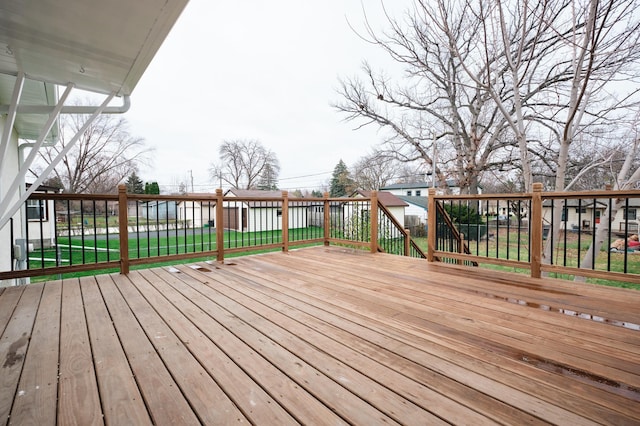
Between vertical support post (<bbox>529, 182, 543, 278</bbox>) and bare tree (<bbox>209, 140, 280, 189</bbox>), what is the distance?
2620 cm

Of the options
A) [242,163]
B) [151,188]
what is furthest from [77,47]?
[242,163]

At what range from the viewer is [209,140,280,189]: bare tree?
2678 centimetres

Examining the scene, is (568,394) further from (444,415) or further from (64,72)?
(64,72)

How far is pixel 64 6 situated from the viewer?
1604mm

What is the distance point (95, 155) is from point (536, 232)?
19.7 metres

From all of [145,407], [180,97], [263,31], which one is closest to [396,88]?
[263,31]

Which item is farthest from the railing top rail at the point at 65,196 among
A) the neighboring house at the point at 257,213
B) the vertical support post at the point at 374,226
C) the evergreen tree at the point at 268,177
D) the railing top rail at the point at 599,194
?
the evergreen tree at the point at 268,177

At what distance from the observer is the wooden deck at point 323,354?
3.60 feet

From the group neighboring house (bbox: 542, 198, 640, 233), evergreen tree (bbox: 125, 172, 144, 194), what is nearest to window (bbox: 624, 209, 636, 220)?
neighboring house (bbox: 542, 198, 640, 233)

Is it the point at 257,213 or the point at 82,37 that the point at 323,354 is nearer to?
the point at 82,37

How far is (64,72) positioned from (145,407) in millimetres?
2702

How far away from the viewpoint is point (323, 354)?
1.51 m

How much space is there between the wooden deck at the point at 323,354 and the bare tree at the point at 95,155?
1636cm

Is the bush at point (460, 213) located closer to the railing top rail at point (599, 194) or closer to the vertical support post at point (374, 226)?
the railing top rail at point (599, 194)
